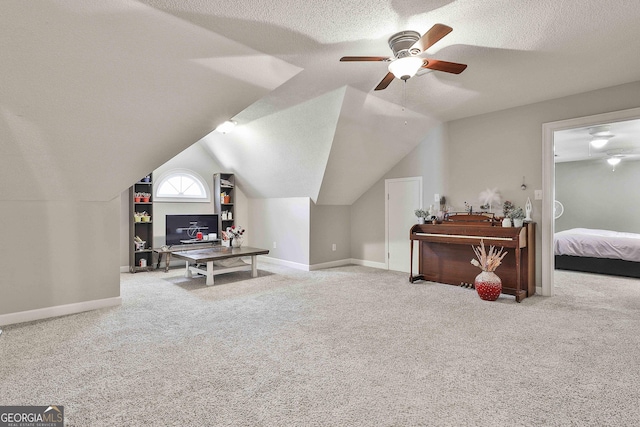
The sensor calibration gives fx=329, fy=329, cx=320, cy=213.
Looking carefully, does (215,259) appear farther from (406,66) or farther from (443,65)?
(443,65)

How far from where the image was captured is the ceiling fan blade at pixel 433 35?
204 centimetres

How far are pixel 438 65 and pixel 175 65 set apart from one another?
6.72ft

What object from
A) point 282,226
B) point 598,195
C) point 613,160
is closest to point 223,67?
point 282,226

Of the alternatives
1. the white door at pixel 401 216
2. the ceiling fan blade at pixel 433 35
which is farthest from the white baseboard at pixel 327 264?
the ceiling fan blade at pixel 433 35

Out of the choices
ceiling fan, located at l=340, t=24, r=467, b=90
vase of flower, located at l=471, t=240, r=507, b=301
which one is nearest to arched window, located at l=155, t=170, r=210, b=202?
ceiling fan, located at l=340, t=24, r=467, b=90

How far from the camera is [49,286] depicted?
331 cm

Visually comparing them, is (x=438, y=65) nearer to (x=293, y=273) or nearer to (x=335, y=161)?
(x=335, y=161)

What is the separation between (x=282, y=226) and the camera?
6406 millimetres

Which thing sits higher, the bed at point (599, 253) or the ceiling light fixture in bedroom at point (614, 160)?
the ceiling light fixture in bedroom at point (614, 160)

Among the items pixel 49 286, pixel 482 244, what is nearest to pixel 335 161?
pixel 482 244

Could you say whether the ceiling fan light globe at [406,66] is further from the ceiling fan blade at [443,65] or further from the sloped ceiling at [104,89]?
the sloped ceiling at [104,89]

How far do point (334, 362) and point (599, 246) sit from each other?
5.32 meters

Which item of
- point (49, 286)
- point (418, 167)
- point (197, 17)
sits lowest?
point (49, 286)

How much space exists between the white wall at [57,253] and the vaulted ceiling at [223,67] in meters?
0.17
